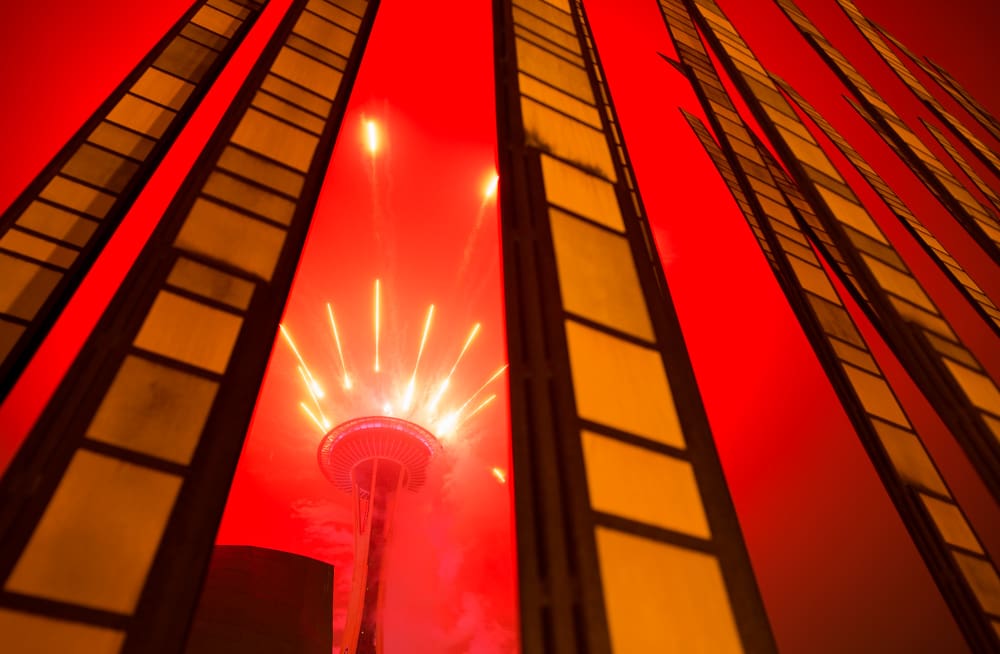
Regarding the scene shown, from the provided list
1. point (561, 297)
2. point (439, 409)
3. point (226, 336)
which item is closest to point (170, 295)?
point (226, 336)

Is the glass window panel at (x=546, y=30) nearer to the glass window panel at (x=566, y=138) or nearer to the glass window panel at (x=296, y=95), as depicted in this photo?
the glass window panel at (x=566, y=138)

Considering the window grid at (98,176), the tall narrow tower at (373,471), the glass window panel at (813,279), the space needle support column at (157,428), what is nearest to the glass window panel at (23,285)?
the window grid at (98,176)

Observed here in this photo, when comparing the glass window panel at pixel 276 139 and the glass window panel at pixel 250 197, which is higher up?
the glass window panel at pixel 276 139

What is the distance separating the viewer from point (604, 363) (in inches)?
83.5

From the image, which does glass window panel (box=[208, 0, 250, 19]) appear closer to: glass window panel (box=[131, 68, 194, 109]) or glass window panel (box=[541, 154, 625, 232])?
glass window panel (box=[131, 68, 194, 109])

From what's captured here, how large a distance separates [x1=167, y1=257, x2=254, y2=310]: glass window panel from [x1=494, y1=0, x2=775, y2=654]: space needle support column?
1.05m

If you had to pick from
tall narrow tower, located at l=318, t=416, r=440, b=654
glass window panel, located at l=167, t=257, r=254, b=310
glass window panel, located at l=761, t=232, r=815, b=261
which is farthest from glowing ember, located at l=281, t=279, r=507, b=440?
glass window panel, located at l=167, t=257, r=254, b=310

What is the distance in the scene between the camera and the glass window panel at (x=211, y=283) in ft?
8.34

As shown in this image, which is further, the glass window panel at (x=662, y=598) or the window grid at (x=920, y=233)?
the window grid at (x=920, y=233)

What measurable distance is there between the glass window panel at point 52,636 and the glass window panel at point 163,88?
11.4 ft

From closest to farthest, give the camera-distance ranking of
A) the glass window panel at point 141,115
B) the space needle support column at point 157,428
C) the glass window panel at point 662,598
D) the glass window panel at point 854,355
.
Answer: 1. the glass window panel at point 662,598
2. the space needle support column at point 157,428
3. the glass window panel at point 141,115
4. the glass window panel at point 854,355

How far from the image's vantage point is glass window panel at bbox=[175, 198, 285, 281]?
272 cm

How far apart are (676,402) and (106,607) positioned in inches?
65.7

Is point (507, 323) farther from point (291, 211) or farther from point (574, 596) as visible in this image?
point (291, 211)
